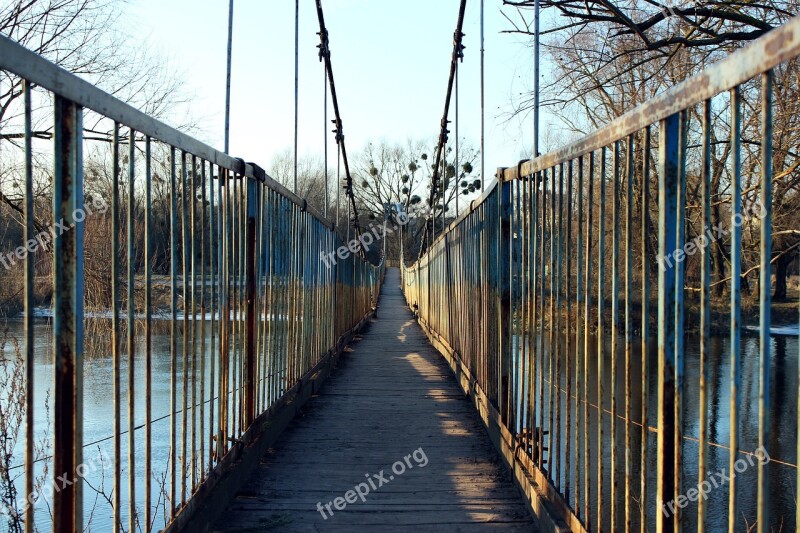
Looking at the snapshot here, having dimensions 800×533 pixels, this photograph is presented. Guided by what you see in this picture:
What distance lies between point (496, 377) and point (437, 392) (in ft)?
5.78

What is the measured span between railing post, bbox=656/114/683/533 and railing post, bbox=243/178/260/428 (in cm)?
197

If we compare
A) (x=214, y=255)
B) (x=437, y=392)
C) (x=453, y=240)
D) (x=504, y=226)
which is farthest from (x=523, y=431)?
(x=453, y=240)

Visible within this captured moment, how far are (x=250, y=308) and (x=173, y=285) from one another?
84 centimetres

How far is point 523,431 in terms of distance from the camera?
2.92m

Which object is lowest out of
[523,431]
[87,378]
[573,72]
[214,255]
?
[87,378]

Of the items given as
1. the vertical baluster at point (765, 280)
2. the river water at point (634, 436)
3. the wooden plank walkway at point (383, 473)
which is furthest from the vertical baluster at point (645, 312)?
the river water at point (634, 436)

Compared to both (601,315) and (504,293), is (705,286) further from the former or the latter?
(504,293)

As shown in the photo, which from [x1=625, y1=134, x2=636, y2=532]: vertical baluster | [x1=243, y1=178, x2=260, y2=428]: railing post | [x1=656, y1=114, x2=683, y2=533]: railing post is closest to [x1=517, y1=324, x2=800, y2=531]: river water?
[x1=243, y1=178, x2=260, y2=428]: railing post

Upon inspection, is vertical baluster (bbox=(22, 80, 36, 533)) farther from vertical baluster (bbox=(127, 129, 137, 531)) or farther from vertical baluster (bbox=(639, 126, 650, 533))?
vertical baluster (bbox=(639, 126, 650, 533))

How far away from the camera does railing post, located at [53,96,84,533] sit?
→ 1.33 m

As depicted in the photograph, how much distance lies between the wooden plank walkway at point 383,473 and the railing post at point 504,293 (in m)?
0.35

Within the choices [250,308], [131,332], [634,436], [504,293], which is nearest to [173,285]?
[131,332]

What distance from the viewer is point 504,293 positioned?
3.36 metres

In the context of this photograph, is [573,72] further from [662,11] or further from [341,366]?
[341,366]
